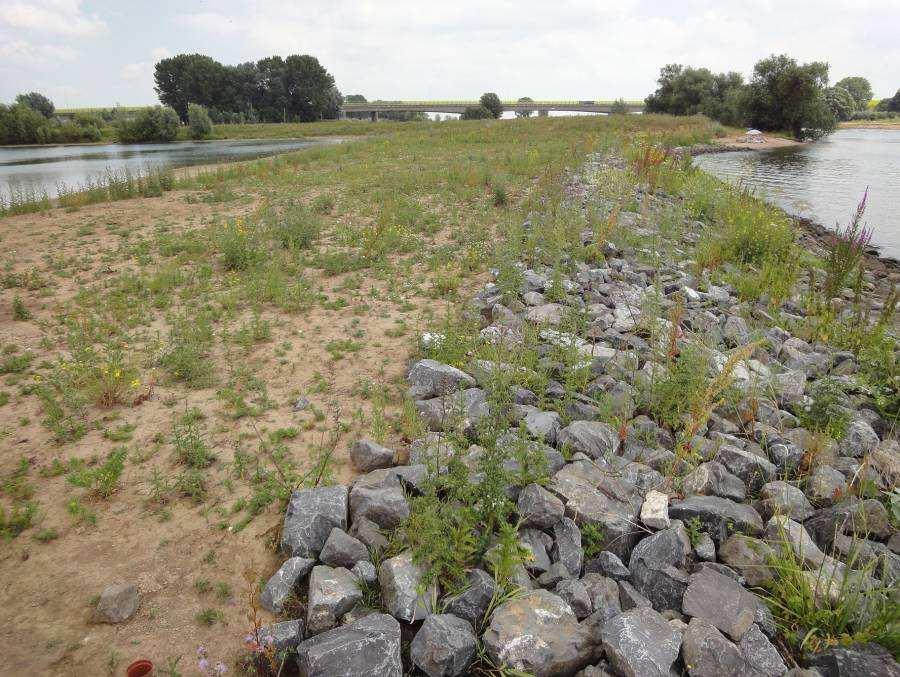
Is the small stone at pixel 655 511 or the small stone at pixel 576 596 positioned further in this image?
the small stone at pixel 655 511

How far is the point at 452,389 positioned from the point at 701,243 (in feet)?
20.2

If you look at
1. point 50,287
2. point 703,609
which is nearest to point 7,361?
point 50,287

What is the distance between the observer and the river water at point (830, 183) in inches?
543

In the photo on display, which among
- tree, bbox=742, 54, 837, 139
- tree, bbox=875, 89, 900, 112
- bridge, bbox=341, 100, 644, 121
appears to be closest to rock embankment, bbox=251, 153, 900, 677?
tree, bbox=742, 54, 837, 139

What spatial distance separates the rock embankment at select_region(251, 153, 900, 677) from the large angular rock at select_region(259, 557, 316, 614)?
A: 0.01m

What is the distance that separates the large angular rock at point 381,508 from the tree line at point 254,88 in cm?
8804

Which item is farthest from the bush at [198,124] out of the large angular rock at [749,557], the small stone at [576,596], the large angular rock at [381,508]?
the large angular rock at [749,557]

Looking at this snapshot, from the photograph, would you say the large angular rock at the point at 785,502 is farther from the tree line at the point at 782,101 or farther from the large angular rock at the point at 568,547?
the tree line at the point at 782,101

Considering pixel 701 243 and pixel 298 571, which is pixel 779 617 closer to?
pixel 298 571

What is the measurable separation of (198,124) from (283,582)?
64712 mm

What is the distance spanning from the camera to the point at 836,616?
2.57 meters

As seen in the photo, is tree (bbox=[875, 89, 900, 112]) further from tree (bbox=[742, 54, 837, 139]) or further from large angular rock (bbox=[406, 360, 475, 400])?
large angular rock (bbox=[406, 360, 475, 400])

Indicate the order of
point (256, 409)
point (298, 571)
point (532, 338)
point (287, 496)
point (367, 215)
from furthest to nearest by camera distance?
1. point (367, 215)
2. point (532, 338)
3. point (256, 409)
4. point (287, 496)
5. point (298, 571)

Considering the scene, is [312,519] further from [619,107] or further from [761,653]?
[619,107]
